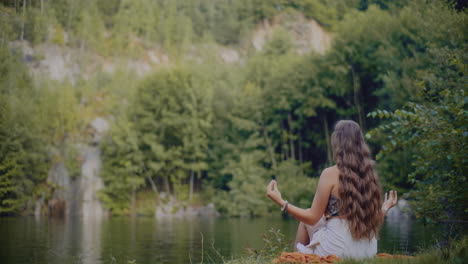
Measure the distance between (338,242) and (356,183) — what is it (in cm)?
58

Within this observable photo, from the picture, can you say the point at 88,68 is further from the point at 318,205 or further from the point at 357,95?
the point at 318,205

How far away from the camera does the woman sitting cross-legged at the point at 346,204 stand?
3926 millimetres

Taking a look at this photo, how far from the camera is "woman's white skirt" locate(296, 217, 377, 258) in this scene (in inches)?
158

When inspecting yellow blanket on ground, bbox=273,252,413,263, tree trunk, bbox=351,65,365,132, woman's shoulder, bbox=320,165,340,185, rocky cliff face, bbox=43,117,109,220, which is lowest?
rocky cliff face, bbox=43,117,109,220

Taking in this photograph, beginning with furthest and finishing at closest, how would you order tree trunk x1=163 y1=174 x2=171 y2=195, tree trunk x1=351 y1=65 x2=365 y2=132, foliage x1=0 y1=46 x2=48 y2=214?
tree trunk x1=163 y1=174 x2=171 y2=195 < foliage x1=0 y1=46 x2=48 y2=214 < tree trunk x1=351 y1=65 x2=365 y2=132

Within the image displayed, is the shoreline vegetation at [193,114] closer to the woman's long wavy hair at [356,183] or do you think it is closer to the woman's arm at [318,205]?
the woman's long wavy hair at [356,183]

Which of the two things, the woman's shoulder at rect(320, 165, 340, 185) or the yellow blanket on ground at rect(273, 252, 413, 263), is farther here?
the woman's shoulder at rect(320, 165, 340, 185)

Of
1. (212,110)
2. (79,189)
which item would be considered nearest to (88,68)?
(79,189)

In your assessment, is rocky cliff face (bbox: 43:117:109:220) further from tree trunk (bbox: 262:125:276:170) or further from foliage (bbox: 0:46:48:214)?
tree trunk (bbox: 262:125:276:170)

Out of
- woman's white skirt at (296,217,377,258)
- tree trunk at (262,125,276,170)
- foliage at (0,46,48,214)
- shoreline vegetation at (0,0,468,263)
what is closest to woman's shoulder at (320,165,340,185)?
woman's white skirt at (296,217,377,258)

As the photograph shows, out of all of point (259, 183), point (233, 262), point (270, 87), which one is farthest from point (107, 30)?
point (233, 262)

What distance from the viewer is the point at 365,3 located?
33094 mm

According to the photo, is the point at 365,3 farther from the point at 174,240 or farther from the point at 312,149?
the point at 174,240

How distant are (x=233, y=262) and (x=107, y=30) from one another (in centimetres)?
5009
